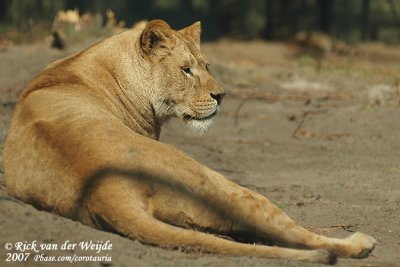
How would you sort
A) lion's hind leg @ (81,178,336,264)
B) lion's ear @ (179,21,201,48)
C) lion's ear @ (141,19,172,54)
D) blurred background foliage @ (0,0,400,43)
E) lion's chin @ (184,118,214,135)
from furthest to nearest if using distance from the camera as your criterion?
blurred background foliage @ (0,0,400,43)
lion's ear @ (179,21,201,48)
lion's chin @ (184,118,214,135)
lion's ear @ (141,19,172,54)
lion's hind leg @ (81,178,336,264)

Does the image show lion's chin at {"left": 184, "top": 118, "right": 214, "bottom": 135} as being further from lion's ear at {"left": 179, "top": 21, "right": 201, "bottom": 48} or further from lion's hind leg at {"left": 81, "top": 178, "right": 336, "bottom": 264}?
lion's hind leg at {"left": 81, "top": 178, "right": 336, "bottom": 264}

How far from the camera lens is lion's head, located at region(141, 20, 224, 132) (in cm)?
605

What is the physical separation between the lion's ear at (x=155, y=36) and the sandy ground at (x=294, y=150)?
1363 mm

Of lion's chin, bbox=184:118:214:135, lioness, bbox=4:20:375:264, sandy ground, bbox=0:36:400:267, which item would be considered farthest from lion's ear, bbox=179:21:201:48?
lioness, bbox=4:20:375:264

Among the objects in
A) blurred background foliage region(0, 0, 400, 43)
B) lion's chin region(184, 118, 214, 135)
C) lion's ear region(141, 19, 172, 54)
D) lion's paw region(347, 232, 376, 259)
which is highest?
lion's ear region(141, 19, 172, 54)

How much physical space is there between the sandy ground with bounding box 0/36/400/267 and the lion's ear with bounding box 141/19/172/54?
53.7 inches

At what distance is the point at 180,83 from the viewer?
238 inches

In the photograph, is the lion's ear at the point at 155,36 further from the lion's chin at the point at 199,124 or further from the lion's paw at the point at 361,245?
the lion's paw at the point at 361,245

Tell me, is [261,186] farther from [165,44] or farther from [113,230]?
[113,230]

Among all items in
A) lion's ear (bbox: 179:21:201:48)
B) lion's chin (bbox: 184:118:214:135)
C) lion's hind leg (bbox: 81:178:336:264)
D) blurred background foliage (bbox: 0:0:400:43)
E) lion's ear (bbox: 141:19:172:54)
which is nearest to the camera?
lion's hind leg (bbox: 81:178:336:264)

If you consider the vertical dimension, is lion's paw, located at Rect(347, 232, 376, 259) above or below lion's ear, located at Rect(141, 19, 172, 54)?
below

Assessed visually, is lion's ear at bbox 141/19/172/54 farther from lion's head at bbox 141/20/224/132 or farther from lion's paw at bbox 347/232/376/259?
lion's paw at bbox 347/232/376/259

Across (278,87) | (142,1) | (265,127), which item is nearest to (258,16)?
(142,1)

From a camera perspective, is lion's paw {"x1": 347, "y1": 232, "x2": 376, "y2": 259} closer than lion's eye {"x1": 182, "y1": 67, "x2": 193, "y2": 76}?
Yes
